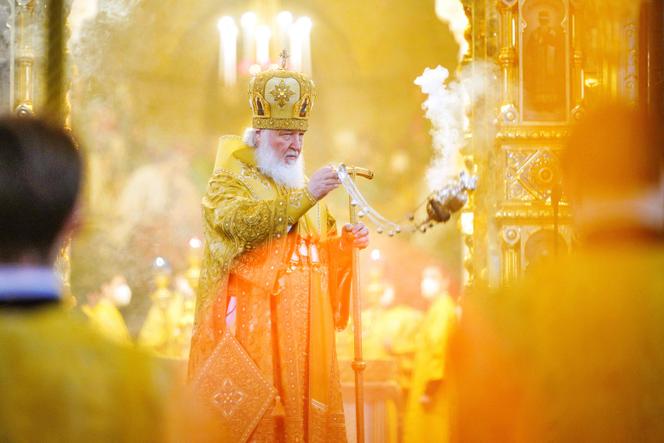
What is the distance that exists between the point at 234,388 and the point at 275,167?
1017 millimetres

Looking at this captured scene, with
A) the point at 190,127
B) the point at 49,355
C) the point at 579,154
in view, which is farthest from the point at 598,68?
the point at 49,355

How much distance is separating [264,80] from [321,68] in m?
3.57

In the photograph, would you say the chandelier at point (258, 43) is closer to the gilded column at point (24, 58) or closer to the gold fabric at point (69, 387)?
the gilded column at point (24, 58)

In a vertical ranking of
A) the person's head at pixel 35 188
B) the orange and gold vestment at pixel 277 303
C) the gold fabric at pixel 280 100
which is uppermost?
the gold fabric at pixel 280 100

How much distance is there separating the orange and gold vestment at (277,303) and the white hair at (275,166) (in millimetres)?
78

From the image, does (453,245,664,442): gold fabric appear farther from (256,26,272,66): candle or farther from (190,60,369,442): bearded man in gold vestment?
(256,26,272,66): candle

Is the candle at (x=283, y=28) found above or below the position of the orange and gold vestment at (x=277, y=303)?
above

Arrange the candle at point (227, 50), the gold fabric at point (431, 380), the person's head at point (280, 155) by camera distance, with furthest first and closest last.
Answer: the candle at point (227, 50), the gold fabric at point (431, 380), the person's head at point (280, 155)

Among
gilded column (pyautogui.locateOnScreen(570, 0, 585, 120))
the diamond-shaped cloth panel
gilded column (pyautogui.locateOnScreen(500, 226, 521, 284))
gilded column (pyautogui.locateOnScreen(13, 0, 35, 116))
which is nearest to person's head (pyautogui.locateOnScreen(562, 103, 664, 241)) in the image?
the diamond-shaped cloth panel

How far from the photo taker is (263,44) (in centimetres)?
832

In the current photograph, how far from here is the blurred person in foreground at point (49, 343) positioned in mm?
1609

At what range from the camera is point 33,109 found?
6699 millimetres

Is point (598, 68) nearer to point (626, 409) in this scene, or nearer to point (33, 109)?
point (33, 109)

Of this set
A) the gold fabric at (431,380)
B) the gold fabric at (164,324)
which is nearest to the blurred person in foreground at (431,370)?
the gold fabric at (431,380)
